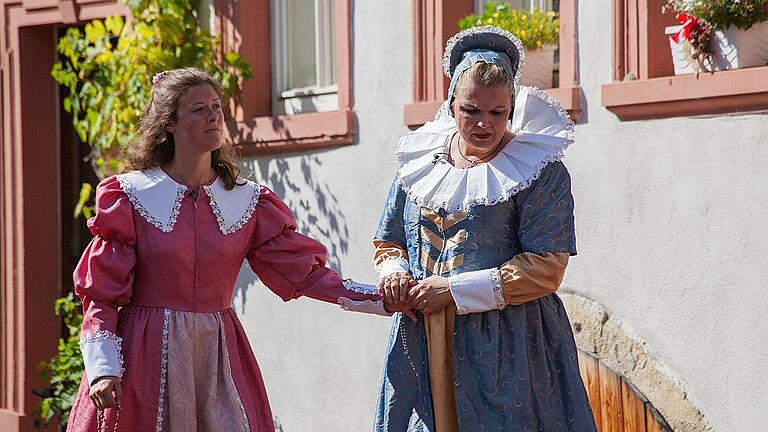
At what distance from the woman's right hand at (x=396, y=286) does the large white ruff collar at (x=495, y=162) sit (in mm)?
240

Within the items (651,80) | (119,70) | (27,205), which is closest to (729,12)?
(651,80)

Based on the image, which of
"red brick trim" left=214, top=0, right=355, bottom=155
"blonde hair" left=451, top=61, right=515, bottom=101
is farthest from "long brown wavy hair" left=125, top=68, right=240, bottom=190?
"red brick trim" left=214, top=0, right=355, bottom=155

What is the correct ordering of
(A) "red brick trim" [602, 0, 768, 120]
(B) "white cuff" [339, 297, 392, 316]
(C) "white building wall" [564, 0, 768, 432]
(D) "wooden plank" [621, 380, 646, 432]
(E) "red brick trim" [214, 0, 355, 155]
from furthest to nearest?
(E) "red brick trim" [214, 0, 355, 155] → (D) "wooden plank" [621, 380, 646, 432] → (A) "red brick trim" [602, 0, 768, 120] → (C) "white building wall" [564, 0, 768, 432] → (B) "white cuff" [339, 297, 392, 316]

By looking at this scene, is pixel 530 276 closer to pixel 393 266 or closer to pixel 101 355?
pixel 393 266

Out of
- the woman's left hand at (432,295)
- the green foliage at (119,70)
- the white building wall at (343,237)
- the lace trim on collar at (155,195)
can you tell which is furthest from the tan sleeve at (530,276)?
the green foliage at (119,70)

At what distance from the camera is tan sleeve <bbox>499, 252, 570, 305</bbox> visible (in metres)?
4.80

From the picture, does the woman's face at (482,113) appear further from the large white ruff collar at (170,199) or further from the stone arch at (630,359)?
the stone arch at (630,359)

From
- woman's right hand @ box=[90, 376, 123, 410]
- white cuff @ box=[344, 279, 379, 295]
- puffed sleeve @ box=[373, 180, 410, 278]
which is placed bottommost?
woman's right hand @ box=[90, 376, 123, 410]

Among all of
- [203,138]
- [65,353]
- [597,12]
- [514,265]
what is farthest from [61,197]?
[514,265]

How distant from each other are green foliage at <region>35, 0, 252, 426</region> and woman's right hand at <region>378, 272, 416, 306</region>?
3674 mm

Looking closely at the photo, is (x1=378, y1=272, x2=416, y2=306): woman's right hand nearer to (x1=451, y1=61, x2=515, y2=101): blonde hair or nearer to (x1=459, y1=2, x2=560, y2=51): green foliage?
(x1=451, y1=61, x2=515, y2=101): blonde hair

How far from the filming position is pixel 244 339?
5.30m

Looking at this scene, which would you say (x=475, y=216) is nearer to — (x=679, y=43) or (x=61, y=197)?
(x=679, y=43)

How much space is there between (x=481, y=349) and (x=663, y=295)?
1771 millimetres
